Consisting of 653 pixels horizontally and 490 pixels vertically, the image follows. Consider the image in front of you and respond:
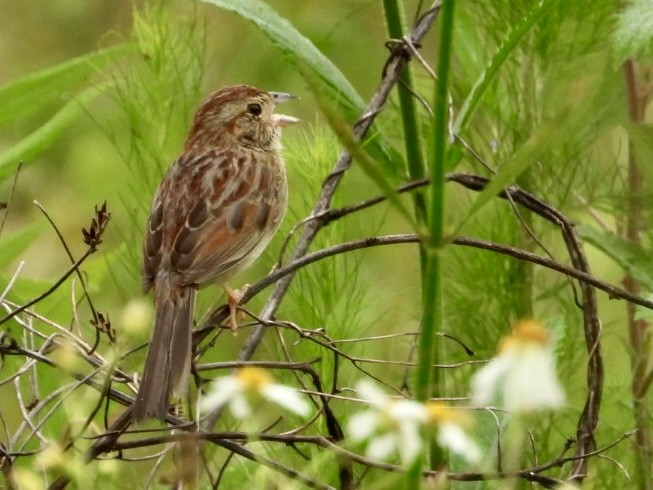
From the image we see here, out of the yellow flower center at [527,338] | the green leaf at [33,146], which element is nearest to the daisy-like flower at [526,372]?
the yellow flower center at [527,338]

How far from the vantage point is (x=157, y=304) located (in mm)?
2814

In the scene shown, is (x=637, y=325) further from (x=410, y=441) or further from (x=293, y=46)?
(x=410, y=441)

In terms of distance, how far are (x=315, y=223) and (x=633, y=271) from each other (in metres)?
0.65

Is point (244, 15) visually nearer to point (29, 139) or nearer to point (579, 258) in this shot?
point (29, 139)

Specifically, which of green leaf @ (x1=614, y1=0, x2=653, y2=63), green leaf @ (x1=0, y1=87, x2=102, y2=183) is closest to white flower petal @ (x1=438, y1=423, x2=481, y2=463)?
green leaf @ (x1=614, y1=0, x2=653, y2=63)

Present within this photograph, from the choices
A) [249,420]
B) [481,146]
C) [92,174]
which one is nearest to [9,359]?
[481,146]

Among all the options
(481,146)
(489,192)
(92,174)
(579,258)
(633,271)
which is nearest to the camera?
(489,192)

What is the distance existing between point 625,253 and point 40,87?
3.90 feet

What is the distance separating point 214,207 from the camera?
10.9 feet

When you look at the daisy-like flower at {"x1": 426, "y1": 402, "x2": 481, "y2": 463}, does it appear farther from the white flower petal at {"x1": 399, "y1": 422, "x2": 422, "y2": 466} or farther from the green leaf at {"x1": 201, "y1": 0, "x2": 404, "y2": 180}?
the green leaf at {"x1": 201, "y1": 0, "x2": 404, "y2": 180}

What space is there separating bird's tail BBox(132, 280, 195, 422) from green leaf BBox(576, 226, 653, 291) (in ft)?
2.63

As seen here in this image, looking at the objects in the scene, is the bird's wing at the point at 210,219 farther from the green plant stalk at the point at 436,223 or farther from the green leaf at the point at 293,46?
the green plant stalk at the point at 436,223

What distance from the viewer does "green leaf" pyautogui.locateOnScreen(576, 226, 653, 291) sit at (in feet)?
8.04

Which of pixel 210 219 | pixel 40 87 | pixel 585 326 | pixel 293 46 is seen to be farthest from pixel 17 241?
pixel 585 326
